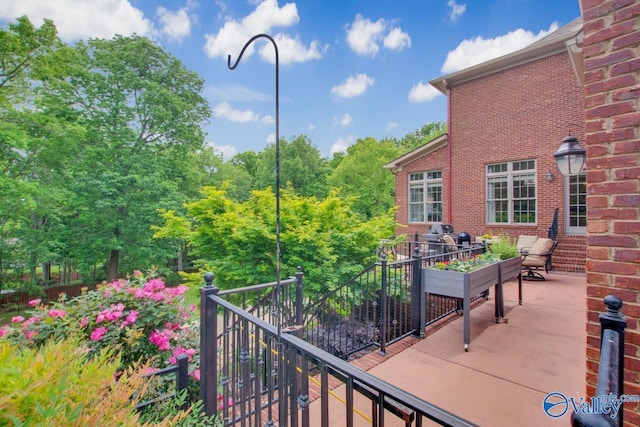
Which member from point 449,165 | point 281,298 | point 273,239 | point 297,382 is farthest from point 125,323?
point 449,165

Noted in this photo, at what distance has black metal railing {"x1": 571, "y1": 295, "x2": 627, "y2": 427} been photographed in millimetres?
679

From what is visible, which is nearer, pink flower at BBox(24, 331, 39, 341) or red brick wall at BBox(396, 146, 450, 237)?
pink flower at BBox(24, 331, 39, 341)

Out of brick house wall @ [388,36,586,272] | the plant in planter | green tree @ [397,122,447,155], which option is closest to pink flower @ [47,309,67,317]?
the plant in planter

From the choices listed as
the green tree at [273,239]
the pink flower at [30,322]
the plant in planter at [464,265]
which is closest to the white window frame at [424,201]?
the green tree at [273,239]

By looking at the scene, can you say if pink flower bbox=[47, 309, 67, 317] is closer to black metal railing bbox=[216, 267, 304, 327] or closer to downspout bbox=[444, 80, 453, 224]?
black metal railing bbox=[216, 267, 304, 327]

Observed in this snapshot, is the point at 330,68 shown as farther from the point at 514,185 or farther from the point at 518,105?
the point at 514,185

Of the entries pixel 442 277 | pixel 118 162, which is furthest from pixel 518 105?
pixel 118 162

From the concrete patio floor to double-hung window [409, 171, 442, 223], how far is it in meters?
7.51

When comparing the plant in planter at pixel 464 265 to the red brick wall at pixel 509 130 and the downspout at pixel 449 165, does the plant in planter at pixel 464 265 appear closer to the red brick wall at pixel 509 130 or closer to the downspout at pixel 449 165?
the red brick wall at pixel 509 130

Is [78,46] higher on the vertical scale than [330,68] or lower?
higher

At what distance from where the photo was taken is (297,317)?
3014 millimetres

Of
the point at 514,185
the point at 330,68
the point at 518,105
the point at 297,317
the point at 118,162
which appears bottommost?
the point at 297,317

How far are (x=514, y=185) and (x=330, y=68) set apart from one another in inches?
272

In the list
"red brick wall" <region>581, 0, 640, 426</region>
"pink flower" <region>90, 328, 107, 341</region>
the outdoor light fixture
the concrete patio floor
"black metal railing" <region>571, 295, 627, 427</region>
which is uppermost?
the outdoor light fixture
